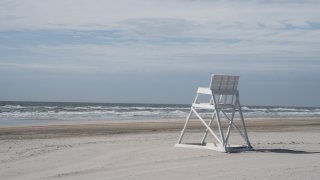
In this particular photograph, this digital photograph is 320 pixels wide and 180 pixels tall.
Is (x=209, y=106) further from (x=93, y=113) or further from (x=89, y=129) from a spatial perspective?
(x=93, y=113)

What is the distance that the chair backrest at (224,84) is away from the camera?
1328cm

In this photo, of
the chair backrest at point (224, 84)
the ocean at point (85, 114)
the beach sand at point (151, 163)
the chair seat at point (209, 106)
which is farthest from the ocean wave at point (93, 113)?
the chair backrest at point (224, 84)

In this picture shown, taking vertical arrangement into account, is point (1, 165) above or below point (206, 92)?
below

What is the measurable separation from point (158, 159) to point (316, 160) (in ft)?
11.3

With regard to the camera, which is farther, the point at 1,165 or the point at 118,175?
the point at 1,165

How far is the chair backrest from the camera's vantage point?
523 inches

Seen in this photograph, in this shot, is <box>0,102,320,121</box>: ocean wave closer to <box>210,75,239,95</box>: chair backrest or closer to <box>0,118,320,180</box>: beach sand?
<box>0,118,320,180</box>: beach sand

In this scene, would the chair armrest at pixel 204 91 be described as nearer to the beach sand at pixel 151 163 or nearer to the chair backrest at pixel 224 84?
the chair backrest at pixel 224 84

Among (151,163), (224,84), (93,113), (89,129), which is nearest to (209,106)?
(224,84)

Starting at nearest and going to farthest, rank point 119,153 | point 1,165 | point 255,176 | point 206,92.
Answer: point 255,176
point 1,165
point 119,153
point 206,92

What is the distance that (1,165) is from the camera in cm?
1061

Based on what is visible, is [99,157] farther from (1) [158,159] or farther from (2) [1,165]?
(2) [1,165]

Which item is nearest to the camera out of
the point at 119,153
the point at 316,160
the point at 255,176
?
the point at 255,176

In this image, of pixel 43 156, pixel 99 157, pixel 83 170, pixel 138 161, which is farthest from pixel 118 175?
pixel 43 156
